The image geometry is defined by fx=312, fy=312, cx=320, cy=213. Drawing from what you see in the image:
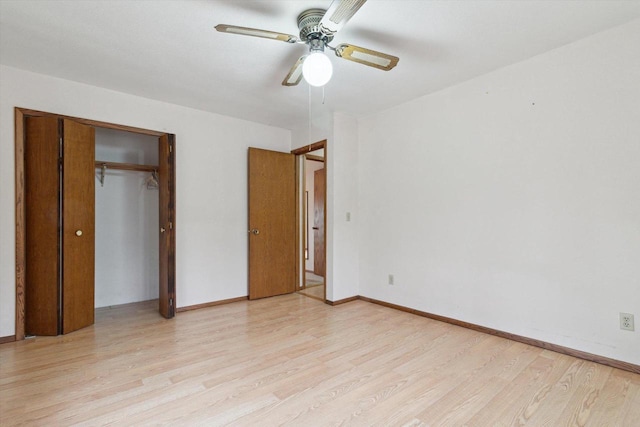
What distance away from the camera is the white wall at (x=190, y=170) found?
2699mm

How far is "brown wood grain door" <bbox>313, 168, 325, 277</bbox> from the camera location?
5469 mm

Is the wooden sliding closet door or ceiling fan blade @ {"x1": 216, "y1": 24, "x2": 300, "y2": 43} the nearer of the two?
ceiling fan blade @ {"x1": 216, "y1": 24, "x2": 300, "y2": 43}

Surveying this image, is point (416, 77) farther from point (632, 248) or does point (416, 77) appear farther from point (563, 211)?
point (632, 248)

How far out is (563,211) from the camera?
242 centimetres

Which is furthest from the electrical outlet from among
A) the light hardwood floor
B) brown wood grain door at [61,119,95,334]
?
brown wood grain door at [61,119,95,334]

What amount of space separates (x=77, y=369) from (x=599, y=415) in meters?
3.28

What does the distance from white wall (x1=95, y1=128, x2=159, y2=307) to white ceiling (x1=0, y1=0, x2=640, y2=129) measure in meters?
1.03

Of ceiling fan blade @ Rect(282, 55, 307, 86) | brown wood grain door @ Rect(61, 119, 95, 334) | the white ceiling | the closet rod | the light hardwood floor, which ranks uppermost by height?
the white ceiling

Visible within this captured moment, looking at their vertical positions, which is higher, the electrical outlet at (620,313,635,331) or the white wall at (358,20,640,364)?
the white wall at (358,20,640,364)

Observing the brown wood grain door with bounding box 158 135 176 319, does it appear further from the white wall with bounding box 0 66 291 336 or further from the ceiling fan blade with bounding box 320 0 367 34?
the ceiling fan blade with bounding box 320 0 367 34

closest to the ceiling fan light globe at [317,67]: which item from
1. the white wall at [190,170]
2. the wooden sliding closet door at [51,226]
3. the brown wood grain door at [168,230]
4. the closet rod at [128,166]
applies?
the brown wood grain door at [168,230]

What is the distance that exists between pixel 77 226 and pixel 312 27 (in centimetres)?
282

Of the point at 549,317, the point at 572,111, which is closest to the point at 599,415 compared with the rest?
the point at 549,317

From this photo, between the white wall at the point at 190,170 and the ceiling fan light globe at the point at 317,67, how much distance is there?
7.50 feet
